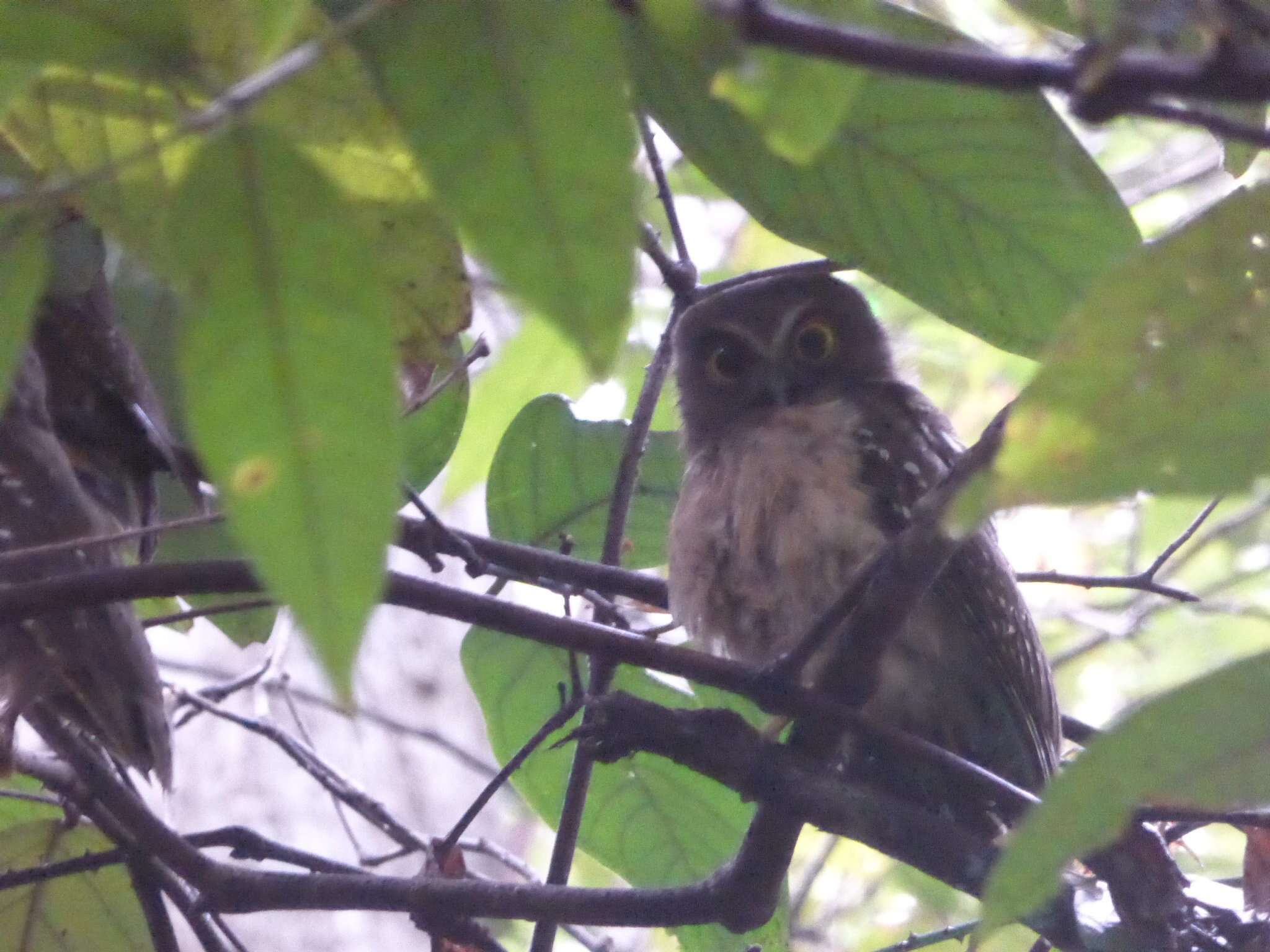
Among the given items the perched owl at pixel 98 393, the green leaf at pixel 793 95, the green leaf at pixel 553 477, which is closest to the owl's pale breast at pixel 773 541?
the green leaf at pixel 553 477

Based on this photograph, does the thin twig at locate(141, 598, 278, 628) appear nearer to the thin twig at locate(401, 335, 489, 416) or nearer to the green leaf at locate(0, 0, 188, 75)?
the thin twig at locate(401, 335, 489, 416)

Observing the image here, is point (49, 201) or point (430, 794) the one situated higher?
point (430, 794)

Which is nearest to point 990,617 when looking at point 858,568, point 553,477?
point 858,568

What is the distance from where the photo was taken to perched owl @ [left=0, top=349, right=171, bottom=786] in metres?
1.33

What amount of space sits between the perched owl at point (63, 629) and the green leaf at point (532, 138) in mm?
716

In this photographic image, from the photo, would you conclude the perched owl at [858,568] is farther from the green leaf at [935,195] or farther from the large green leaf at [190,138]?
the large green leaf at [190,138]

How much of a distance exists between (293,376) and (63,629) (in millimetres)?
853

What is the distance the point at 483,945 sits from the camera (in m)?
1.53

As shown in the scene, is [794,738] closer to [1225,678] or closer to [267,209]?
[1225,678]

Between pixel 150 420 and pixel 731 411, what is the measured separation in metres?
1.65

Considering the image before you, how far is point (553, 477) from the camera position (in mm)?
2053

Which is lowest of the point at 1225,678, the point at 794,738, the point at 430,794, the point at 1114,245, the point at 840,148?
the point at 1225,678

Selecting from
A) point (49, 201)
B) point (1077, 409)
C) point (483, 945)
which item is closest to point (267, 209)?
point (49, 201)

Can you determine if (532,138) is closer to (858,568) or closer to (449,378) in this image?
(449,378)
